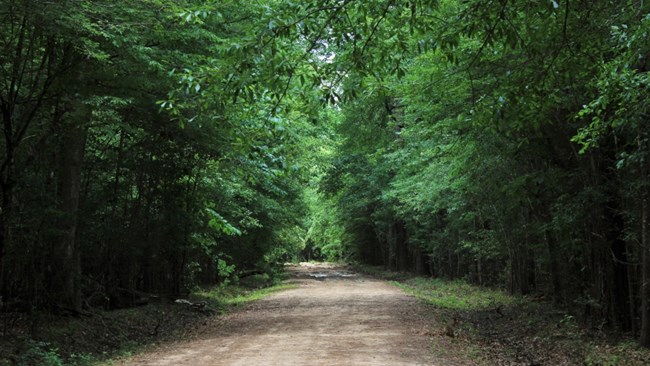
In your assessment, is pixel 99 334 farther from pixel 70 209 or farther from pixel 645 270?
pixel 645 270

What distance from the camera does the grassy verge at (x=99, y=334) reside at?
8.62 m

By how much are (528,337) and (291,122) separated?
7128 mm

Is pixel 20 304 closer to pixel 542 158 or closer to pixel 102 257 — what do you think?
pixel 102 257

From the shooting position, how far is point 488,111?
204 inches

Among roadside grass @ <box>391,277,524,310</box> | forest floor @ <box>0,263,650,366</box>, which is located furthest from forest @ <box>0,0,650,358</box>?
roadside grass @ <box>391,277,524,310</box>

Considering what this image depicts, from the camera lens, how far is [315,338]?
10852 mm

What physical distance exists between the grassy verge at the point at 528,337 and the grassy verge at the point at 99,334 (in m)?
6.16

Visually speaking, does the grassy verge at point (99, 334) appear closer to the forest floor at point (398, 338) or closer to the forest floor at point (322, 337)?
the forest floor at point (322, 337)

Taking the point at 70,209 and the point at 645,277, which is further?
the point at 70,209

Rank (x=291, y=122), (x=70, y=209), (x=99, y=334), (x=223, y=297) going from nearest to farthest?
1. (x=291, y=122)
2. (x=99, y=334)
3. (x=70, y=209)
4. (x=223, y=297)

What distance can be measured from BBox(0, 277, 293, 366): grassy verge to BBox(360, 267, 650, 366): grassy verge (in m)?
6.16

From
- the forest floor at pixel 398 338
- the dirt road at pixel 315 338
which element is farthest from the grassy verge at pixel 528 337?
the dirt road at pixel 315 338

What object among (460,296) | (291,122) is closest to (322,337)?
(291,122)

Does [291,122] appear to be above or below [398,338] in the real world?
above
